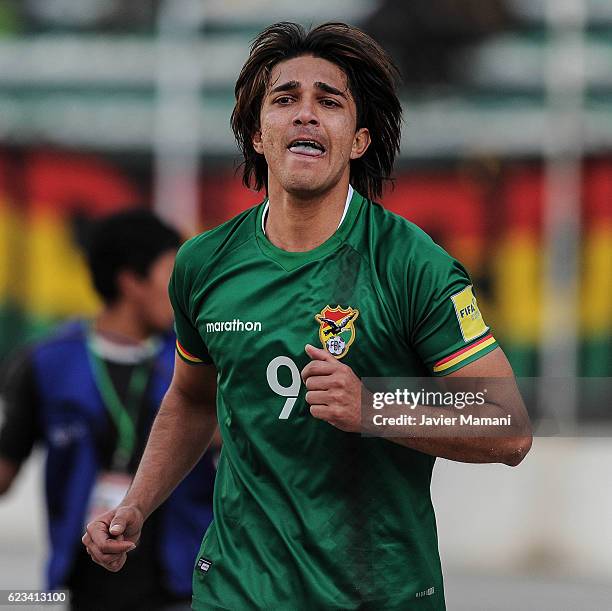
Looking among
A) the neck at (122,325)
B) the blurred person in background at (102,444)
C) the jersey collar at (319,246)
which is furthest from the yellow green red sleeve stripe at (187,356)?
the neck at (122,325)

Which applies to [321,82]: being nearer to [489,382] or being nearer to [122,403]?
[489,382]

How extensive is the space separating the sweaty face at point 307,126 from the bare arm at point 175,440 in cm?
60

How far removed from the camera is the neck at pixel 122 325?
557 cm

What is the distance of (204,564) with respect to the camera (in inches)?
152

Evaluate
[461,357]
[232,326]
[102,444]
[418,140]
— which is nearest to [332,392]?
[461,357]

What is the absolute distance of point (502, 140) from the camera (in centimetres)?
1373

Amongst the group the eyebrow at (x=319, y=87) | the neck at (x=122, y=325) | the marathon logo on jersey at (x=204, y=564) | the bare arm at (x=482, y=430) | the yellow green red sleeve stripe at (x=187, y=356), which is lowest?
the marathon logo on jersey at (x=204, y=564)

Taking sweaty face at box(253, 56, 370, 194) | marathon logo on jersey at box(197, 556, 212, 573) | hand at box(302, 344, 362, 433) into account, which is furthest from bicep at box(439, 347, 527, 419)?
marathon logo on jersey at box(197, 556, 212, 573)

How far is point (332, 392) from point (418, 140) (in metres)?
10.6

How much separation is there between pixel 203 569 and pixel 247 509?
251 mm

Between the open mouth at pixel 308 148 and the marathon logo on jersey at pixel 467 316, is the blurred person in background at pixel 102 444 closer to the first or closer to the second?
the open mouth at pixel 308 148

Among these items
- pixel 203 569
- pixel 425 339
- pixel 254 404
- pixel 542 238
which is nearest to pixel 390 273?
pixel 425 339

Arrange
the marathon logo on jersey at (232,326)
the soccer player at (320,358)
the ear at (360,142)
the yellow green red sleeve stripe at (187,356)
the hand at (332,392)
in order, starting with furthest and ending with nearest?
the yellow green red sleeve stripe at (187,356), the ear at (360,142), the marathon logo on jersey at (232,326), the soccer player at (320,358), the hand at (332,392)

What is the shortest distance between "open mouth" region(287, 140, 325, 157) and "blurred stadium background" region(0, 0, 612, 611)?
29.0 feet
